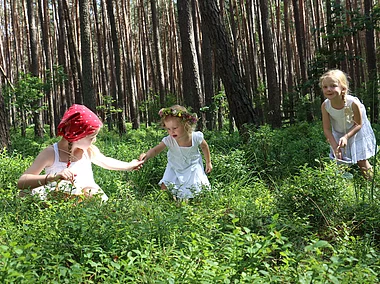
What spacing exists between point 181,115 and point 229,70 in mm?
2648

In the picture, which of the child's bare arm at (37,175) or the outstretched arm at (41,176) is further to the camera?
the child's bare arm at (37,175)

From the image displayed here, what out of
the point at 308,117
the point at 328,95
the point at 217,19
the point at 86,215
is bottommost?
the point at 308,117

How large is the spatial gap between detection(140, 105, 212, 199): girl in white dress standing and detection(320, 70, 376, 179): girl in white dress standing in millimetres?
1504

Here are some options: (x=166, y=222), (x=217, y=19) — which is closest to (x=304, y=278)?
(x=166, y=222)

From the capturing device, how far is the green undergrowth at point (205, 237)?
93.9 inches

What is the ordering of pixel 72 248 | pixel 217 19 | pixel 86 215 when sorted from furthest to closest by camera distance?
1. pixel 217 19
2. pixel 86 215
3. pixel 72 248

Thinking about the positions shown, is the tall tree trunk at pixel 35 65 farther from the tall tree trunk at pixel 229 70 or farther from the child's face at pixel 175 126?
the child's face at pixel 175 126

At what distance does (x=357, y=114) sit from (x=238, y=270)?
10.8ft

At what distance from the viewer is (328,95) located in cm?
518

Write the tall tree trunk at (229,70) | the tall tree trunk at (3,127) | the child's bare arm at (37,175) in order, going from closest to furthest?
the child's bare arm at (37,175), the tall tree trunk at (3,127), the tall tree trunk at (229,70)

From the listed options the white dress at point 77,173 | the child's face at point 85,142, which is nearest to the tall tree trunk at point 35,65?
the white dress at point 77,173

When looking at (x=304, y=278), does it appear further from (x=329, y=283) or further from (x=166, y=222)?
(x=166, y=222)

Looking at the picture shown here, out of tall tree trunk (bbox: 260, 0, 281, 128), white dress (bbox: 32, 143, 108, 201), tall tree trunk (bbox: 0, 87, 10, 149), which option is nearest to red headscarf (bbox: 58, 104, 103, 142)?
white dress (bbox: 32, 143, 108, 201)

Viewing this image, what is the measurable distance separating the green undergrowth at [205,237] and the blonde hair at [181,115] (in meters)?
0.84
